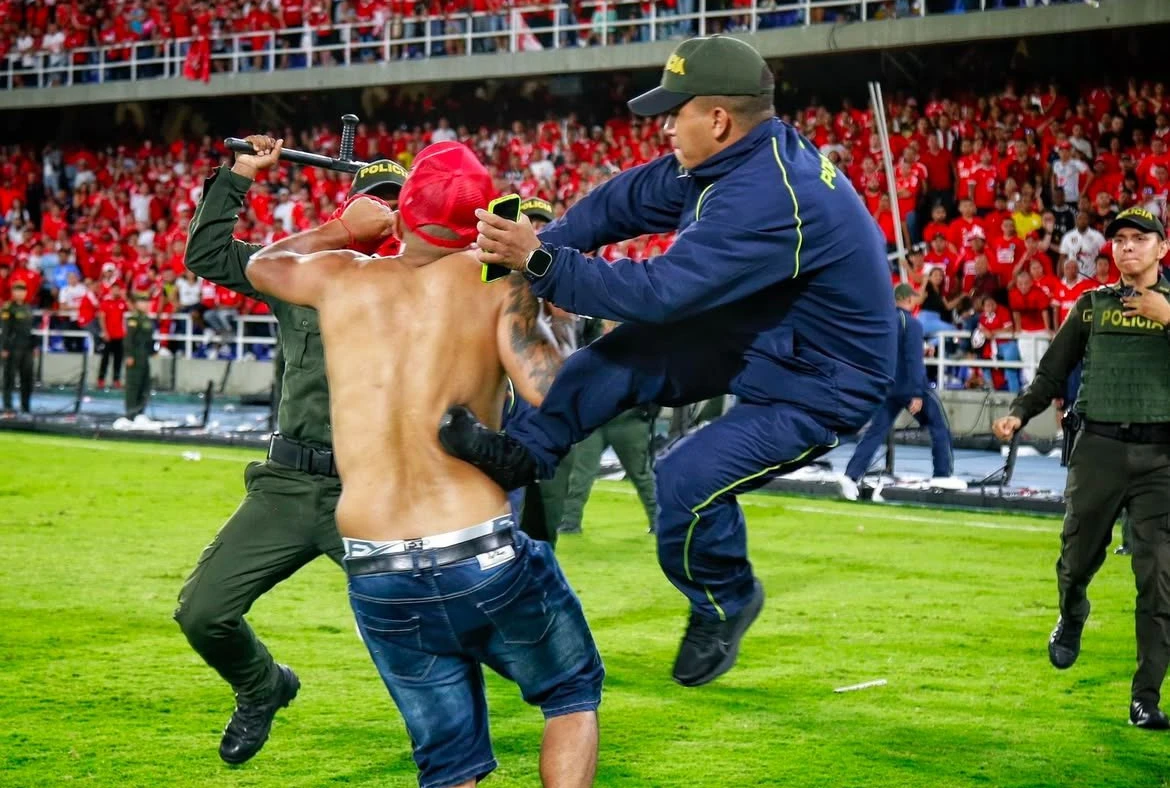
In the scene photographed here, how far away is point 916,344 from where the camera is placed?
46.8ft

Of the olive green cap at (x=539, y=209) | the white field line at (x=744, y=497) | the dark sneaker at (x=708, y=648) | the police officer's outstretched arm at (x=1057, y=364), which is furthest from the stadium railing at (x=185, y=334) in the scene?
the dark sneaker at (x=708, y=648)

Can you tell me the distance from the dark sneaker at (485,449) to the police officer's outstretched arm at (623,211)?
74 cm

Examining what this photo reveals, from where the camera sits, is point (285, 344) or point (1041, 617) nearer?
point (285, 344)

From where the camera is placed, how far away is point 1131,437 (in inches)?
279

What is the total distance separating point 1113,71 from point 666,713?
1763 centimetres

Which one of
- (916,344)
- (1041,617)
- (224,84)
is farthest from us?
(224,84)

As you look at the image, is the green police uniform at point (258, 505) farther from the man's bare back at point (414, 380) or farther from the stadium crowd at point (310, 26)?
the stadium crowd at point (310, 26)

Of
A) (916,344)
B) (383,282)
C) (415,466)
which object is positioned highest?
(383,282)

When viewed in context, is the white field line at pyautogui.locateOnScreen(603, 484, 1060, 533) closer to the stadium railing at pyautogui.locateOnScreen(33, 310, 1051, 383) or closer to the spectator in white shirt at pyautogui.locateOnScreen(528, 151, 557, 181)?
the stadium railing at pyautogui.locateOnScreen(33, 310, 1051, 383)

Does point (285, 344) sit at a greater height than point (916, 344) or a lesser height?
greater

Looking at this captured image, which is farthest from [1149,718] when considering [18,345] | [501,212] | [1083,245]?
[18,345]

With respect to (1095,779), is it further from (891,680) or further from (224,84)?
(224,84)

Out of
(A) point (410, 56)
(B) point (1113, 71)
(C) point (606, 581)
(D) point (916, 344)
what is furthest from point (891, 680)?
(A) point (410, 56)

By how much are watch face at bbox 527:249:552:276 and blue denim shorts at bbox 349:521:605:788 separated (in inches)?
30.4
